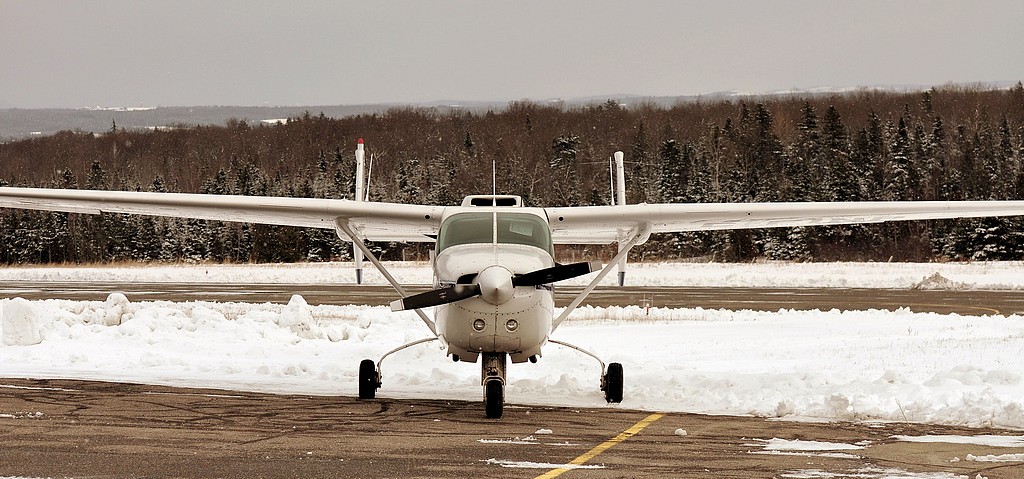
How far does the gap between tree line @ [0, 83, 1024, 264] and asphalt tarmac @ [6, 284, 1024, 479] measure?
51498 millimetres

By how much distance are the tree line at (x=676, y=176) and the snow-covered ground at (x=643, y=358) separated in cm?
4132

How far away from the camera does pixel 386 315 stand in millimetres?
21953

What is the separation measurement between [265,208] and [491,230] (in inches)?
123

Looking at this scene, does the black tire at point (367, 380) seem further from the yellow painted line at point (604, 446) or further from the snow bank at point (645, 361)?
the yellow painted line at point (604, 446)

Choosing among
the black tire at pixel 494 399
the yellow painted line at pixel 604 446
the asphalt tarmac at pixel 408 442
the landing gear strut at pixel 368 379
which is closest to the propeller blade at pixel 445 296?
the black tire at pixel 494 399

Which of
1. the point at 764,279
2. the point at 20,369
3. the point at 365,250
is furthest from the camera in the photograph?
the point at 764,279

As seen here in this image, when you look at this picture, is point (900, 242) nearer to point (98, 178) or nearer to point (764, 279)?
point (764, 279)

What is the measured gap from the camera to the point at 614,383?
36.3 ft

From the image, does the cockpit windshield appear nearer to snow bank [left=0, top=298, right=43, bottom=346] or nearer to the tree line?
snow bank [left=0, top=298, right=43, bottom=346]

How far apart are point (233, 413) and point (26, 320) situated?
7.60 meters

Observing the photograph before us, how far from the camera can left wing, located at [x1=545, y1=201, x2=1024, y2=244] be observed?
11836mm

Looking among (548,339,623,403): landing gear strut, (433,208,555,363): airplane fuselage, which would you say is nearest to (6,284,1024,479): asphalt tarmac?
(548,339,623,403): landing gear strut

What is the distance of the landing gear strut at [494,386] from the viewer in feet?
31.8

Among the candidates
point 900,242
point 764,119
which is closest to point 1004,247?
point 900,242
